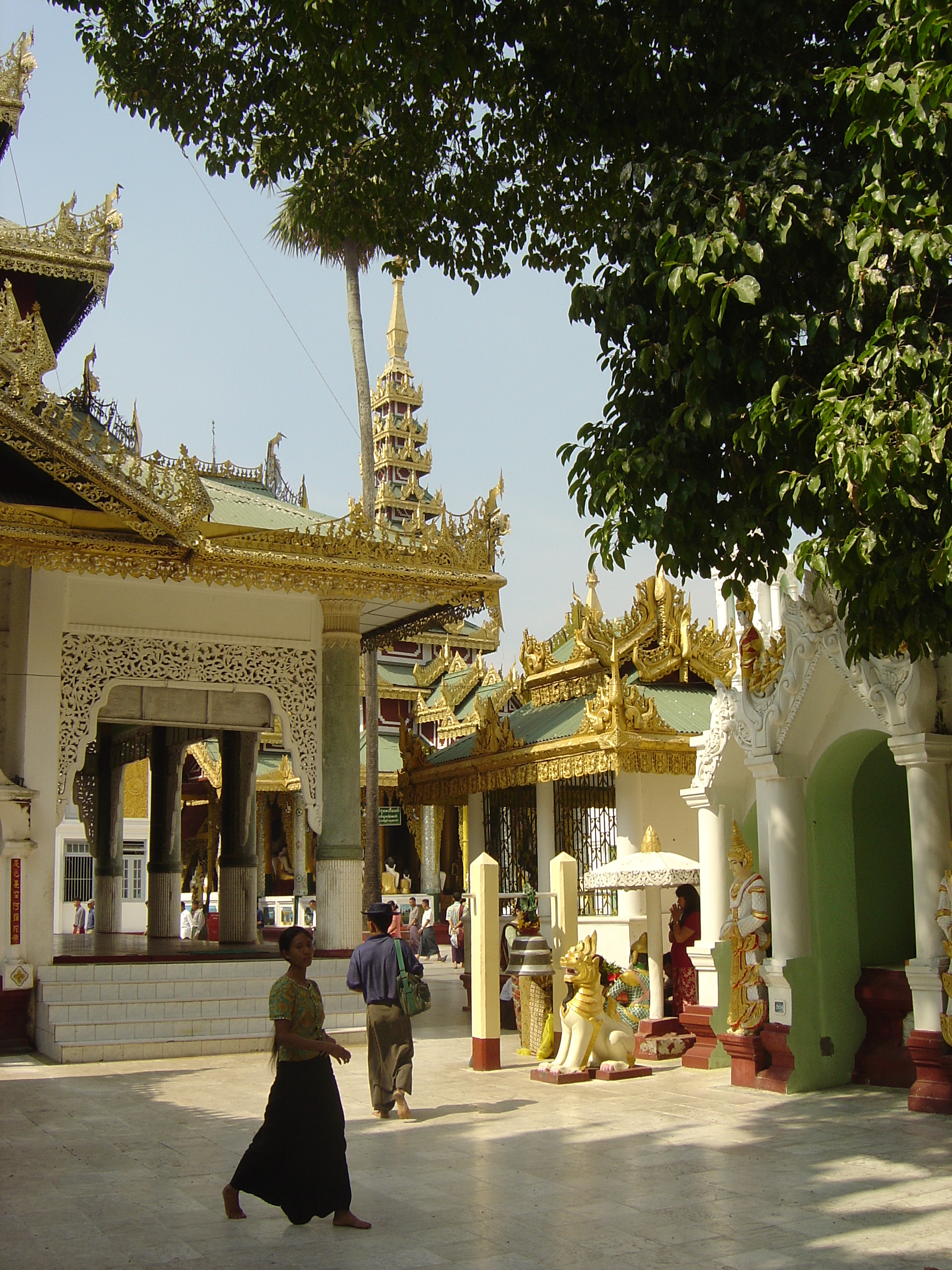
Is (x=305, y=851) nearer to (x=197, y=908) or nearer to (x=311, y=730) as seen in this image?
(x=197, y=908)

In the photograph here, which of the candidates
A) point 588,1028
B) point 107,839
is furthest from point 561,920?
point 107,839

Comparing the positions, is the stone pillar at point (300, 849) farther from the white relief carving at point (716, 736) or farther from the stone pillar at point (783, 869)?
the stone pillar at point (783, 869)

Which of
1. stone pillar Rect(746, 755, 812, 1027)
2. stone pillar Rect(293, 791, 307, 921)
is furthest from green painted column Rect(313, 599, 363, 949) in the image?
stone pillar Rect(293, 791, 307, 921)

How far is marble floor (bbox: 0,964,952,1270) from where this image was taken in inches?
205

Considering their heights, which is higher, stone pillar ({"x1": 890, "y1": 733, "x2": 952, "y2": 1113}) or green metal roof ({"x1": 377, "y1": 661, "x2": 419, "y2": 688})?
green metal roof ({"x1": 377, "y1": 661, "x2": 419, "y2": 688})

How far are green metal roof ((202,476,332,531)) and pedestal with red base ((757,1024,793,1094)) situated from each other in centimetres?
673

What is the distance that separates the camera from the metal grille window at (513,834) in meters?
18.5

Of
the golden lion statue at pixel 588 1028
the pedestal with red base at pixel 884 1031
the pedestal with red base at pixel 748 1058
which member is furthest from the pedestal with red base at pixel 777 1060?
the golden lion statue at pixel 588 1028

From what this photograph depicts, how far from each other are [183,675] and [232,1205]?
25.1ft

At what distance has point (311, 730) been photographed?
43.9ft

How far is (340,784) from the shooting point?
43.7ft

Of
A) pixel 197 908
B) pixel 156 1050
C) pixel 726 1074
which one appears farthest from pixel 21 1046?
pixel 197 908

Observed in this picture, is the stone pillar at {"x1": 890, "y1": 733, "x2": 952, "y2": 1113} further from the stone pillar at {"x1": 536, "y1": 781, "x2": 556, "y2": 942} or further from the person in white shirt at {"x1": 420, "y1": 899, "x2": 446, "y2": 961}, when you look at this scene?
the person in white shirt at {"x1": 420, "y1": 899, "x2": 446, "y2": 961}

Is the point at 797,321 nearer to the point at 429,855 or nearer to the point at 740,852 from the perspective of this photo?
the point at 740,852
